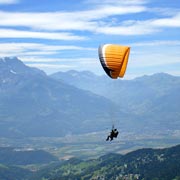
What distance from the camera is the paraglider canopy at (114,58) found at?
3335 inches

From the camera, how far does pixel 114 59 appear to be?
278 feet

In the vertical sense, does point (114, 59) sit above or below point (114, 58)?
below

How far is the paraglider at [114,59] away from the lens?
8475cm

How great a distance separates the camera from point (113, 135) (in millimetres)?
85062

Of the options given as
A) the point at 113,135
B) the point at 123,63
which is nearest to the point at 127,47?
the point at 123,63

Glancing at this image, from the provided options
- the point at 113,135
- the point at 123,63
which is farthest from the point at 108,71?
the point at 113,135

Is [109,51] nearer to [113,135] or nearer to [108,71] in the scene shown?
[108,71]

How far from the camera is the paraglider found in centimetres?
8475

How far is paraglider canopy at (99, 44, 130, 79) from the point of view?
84.7 meters

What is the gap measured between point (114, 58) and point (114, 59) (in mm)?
202

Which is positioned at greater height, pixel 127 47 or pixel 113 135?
pixel 127 47

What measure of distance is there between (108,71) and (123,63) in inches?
147

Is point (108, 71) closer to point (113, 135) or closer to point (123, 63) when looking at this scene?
point (123, 63)

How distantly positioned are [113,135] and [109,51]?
17.2m
